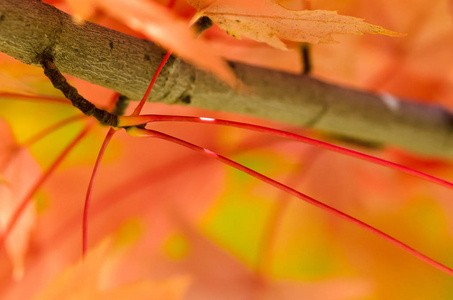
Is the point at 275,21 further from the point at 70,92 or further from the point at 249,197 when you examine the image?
the point at 249,197

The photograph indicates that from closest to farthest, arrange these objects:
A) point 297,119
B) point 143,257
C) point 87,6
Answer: point 87,6 → point 297,119 → point 143,257

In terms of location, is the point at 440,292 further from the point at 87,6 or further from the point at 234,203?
the point at 87,6

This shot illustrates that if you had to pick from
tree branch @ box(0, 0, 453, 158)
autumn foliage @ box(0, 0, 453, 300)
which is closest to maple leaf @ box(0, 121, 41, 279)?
autumn foliage @ box(0, 0, 453, 300)

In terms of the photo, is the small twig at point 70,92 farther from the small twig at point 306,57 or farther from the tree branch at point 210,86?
the small twig at point 306,57

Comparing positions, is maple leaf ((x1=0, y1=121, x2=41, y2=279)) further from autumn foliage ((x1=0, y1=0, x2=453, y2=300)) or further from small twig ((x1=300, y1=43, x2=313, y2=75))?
small twig ((x1=300, y1=43, x2=313, y2=75))

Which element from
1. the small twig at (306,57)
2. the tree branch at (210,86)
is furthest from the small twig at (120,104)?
the small twig at (306,57)

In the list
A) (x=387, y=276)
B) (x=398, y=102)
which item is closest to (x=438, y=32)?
(x=398, y=102)
